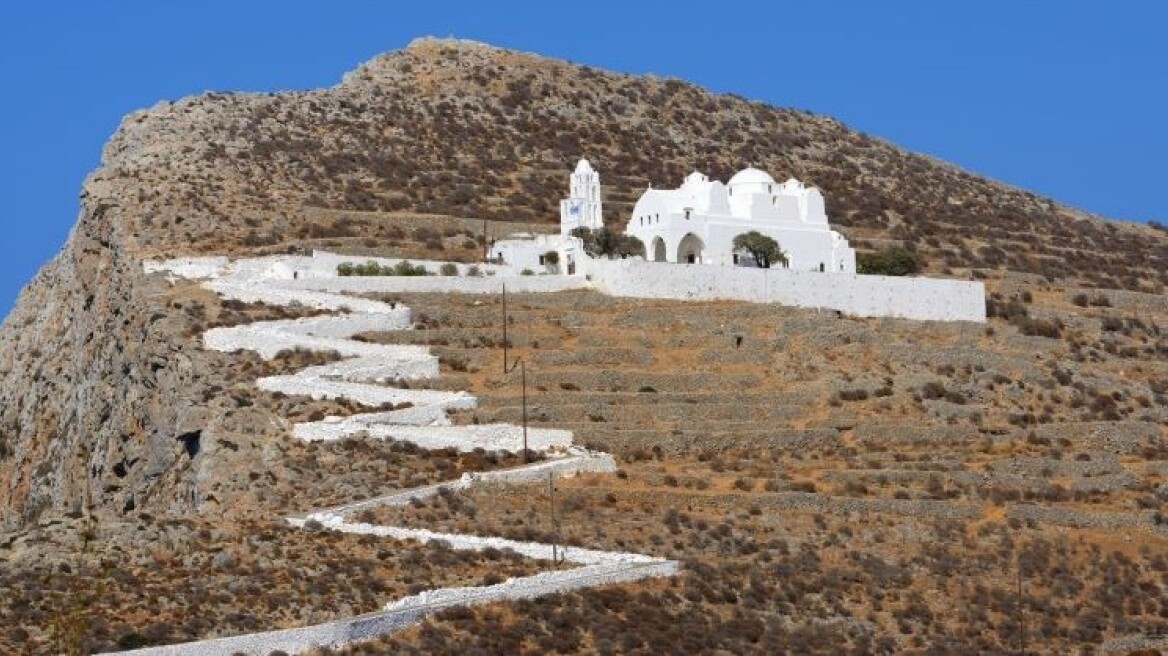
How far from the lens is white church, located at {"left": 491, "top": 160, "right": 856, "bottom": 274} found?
8888 cm

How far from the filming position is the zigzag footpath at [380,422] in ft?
177

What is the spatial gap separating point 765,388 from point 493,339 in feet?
27.8

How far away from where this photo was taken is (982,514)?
68000mm

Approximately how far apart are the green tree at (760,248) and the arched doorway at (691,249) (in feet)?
4.16

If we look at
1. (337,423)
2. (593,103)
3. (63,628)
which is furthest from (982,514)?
(593,103)

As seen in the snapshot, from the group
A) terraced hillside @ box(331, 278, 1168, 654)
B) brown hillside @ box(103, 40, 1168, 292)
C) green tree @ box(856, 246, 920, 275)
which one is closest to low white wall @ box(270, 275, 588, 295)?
terraced hillside @ box(331, 278, 1168, 654)

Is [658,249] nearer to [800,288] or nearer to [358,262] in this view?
[800,288]

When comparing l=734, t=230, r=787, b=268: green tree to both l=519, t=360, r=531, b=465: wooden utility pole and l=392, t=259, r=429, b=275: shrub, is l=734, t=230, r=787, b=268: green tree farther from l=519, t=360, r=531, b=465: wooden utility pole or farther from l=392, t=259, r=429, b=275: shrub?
l=519, t=360, r=531, b=465: wooden utility pole

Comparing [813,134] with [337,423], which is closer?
[337,423]

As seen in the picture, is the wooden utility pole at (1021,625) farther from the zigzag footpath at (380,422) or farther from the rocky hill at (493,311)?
the zigzag footpath at (380,422)

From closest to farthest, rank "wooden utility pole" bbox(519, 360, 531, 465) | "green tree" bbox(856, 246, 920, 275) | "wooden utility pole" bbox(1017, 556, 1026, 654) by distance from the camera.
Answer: "wooden utility pole" bbox(1017, 556, 1026, 654) < "wooden utility pole" bbox(519, 360, 531, 465) < "green tree" bbox(856, 246, 920, 275)

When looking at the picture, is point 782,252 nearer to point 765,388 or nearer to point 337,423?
point 765,388

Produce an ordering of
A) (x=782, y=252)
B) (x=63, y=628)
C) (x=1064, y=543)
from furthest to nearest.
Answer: (x=782, y=252)
(x=1064, y=543)
(x=63, y=628)

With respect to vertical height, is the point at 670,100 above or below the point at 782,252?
above
